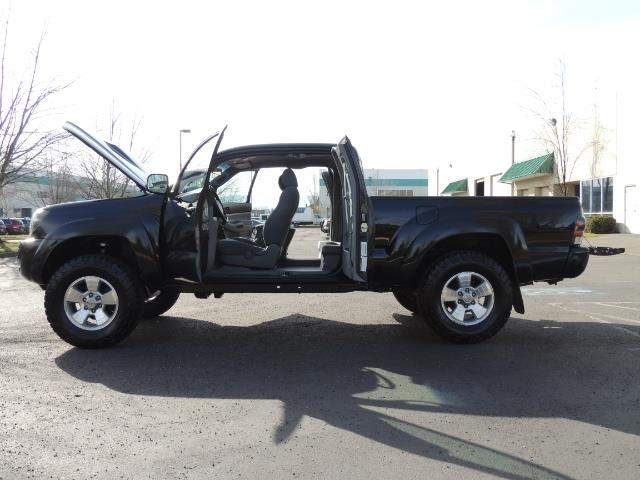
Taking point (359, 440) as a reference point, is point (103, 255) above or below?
above

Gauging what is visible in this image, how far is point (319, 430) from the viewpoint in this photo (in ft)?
12.1

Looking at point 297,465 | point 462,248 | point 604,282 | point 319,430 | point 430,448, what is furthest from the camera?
point 604,282

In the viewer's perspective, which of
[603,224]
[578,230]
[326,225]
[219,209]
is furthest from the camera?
[603,224]

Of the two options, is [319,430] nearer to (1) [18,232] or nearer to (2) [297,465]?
(2) [297,465]

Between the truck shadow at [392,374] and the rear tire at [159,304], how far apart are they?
0.42 meters

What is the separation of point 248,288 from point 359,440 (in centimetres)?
267

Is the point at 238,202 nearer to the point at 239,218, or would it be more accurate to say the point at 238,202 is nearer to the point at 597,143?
the point at 239,218

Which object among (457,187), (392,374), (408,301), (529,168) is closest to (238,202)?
(408,301)

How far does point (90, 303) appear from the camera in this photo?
5.75 metres

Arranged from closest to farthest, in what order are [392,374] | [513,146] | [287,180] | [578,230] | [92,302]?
[392,374] < [92,302] < [578,230] < [287,180] < [513,146]

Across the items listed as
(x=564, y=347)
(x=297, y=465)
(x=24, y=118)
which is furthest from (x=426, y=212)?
(x=24, y=118)

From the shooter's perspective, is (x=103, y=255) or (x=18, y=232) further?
(x=18, y=232)

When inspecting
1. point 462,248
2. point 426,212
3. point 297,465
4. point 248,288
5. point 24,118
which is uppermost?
point 24,118

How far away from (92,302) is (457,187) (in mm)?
45821
